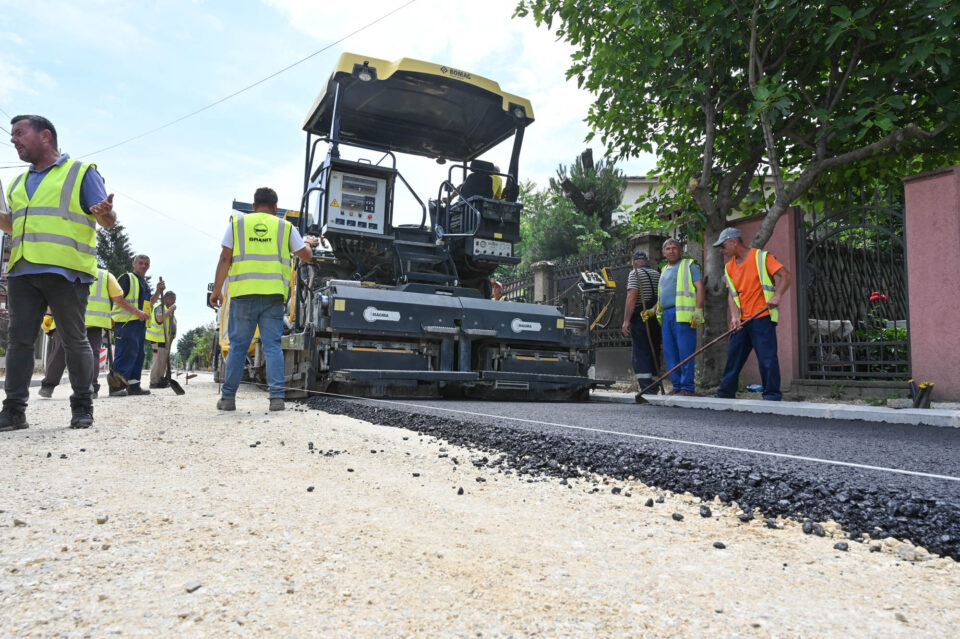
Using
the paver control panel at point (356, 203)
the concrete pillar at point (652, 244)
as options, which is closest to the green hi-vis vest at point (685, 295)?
the paver control panel at point (356, 203)

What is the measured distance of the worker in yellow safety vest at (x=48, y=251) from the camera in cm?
355

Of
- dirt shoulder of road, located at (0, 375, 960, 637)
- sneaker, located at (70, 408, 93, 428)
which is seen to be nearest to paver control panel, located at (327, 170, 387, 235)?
sneaker, located at (70, 408, 93, 428)

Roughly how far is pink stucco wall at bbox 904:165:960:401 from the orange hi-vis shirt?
1.59m

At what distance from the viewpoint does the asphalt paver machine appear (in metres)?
5.74

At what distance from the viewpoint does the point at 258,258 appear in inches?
191

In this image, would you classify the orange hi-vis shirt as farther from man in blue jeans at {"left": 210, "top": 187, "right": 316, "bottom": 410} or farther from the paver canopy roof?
man in blue jeans at {"left": 210, "top": 187, "right": 316, "bottom": 410}

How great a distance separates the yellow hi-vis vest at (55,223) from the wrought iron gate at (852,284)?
6.97 meters

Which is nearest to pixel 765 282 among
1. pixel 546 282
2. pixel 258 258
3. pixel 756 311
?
pixel 756 311

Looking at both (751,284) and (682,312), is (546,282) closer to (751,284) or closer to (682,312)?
(682,312)

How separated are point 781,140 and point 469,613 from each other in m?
7.85

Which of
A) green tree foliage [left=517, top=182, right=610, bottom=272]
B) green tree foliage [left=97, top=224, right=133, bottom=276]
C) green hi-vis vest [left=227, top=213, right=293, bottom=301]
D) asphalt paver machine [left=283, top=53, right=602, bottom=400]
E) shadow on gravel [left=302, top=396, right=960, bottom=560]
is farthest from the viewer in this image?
green tree foliage [left=97, top=224, right=133, bottom=276]

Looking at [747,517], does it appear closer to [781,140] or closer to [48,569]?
[48,569]

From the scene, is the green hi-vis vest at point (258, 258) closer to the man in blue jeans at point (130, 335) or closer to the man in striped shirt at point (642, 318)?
the man in blue jeans at point (130, 335)

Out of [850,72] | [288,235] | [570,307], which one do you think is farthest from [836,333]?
[288,235]
